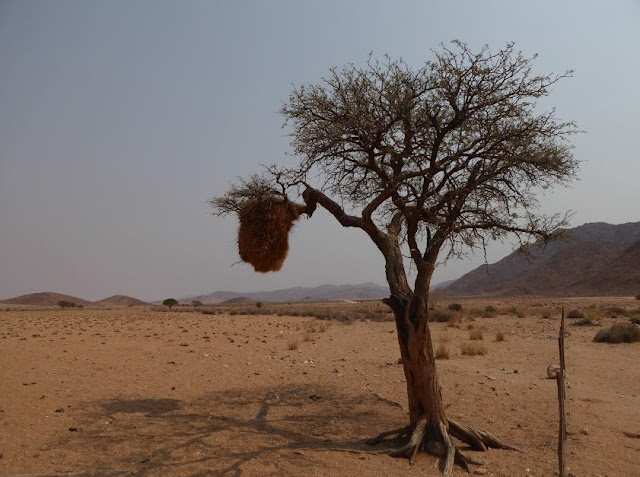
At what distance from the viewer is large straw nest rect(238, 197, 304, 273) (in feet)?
27.7

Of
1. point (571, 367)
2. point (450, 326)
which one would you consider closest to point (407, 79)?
point (571, 367)

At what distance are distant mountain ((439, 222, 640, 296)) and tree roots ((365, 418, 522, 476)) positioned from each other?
199 feet

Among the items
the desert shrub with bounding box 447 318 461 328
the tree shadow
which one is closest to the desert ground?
the tree shadow

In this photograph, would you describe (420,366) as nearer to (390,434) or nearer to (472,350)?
(390,434)

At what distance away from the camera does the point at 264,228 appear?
8469 mm

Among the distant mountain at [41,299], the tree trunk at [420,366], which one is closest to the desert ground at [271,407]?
the tree trunk at [420,366]

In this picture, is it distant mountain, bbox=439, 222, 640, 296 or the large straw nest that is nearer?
the large straw nest

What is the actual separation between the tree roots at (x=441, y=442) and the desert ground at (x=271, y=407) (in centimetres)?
15

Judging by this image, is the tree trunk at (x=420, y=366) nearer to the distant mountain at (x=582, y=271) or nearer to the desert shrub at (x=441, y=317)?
the desert shrub at (x=441, y=317)

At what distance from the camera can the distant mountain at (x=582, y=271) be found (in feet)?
254

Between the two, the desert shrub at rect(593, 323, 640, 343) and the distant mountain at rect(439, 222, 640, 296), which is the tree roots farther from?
the distant mountain at rect(439, 222, 640, 296)

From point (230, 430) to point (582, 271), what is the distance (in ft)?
320

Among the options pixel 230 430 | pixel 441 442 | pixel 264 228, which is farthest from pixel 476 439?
pixel 264 228

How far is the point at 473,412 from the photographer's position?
8.80 metres
